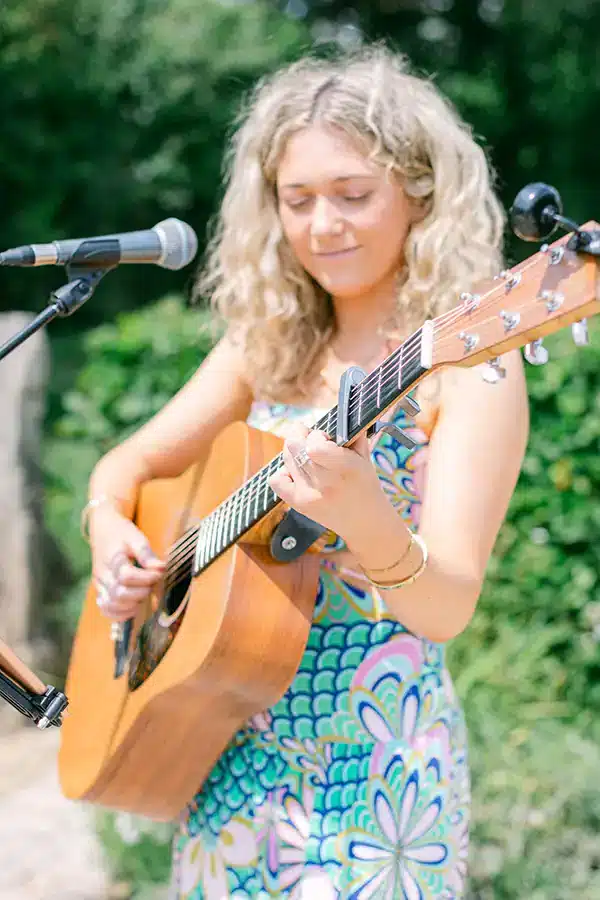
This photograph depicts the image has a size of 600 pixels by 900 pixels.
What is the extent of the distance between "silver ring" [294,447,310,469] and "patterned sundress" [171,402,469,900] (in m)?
0.32

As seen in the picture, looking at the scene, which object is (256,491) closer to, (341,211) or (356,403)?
(356,403)

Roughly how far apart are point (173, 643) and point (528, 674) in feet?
5.60

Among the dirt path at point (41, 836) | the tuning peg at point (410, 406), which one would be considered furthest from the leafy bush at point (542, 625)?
the tuning peg at point (410, 406)

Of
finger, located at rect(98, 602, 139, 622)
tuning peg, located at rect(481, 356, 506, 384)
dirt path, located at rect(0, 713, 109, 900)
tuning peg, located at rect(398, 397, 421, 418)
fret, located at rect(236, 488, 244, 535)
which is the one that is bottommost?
dirt path, located at rect(0, 713, 109, 900)

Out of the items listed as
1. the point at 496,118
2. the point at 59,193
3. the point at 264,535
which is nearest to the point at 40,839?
the point at 264,535

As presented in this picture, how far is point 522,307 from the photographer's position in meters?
1.19

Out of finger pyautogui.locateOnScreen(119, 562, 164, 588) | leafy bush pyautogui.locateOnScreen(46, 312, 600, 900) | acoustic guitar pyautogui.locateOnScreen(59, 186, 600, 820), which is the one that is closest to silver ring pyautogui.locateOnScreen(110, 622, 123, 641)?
acoustic guitar pyautogui.locateOnScreen(59, 186, 600, 820)

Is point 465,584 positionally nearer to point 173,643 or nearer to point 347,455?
point 347,455

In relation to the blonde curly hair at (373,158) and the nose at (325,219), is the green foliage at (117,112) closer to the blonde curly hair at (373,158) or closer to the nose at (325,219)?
the blonde curly hair at (373,158)

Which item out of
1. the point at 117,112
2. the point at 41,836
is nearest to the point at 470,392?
the point at 41,836

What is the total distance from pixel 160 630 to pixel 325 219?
754mm

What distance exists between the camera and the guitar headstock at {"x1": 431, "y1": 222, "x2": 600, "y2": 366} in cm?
110

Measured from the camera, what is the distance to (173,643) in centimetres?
179

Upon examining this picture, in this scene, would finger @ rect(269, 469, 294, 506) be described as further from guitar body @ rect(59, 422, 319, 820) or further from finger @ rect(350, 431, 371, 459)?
guitar body @ rect(59, 422, 319, 820)
